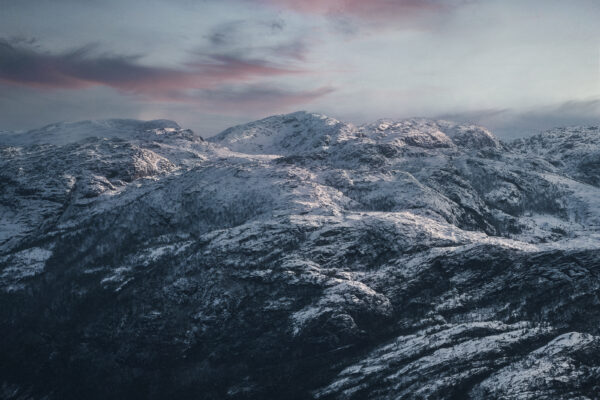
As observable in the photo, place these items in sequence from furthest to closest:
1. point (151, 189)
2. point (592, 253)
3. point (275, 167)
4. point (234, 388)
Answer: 1. point (275, 167)
2. point (151, 189)
3. point (592, 253)
4. point (234, 388)

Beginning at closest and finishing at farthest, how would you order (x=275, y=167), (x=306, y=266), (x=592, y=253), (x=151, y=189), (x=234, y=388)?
(x=234, y=388) < (x=592, y=253) < (x=306, y=266) < (x=151, y=189) < (x=275, y=167)

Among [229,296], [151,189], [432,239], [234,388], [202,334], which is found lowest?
[234,388]

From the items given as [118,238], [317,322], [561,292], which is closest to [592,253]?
[561,292]

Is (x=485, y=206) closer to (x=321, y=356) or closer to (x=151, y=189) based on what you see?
(x=321, y=356)

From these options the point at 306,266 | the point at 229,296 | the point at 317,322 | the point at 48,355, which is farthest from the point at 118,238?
the point at 317,322

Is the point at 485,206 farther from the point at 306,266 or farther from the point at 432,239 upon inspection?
the point at 306,266

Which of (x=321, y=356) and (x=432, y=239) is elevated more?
(x=432, y=239)

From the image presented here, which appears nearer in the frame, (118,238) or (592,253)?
(592,253)

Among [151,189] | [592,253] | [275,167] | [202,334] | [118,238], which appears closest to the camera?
[592,253]

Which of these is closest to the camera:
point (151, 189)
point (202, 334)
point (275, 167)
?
point (202, 334)
